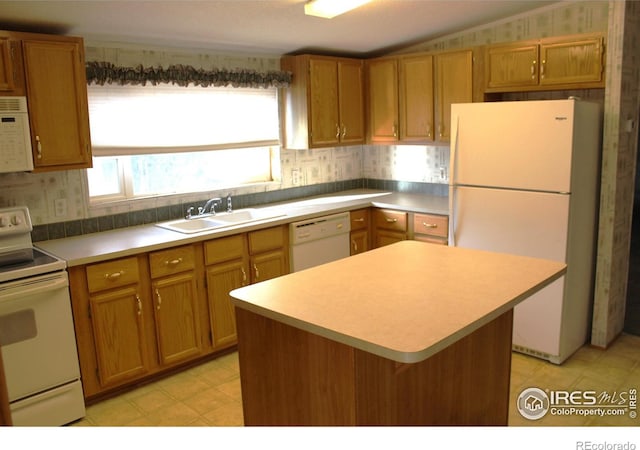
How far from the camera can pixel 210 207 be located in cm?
414

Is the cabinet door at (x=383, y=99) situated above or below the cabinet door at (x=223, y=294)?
above

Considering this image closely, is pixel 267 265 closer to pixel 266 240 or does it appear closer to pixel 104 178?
pixel 266 240

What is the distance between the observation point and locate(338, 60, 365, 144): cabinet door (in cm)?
456

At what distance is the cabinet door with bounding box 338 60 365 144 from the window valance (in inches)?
19.1

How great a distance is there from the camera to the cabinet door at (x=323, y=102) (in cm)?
437

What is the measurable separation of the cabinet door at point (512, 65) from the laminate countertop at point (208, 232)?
1.01m

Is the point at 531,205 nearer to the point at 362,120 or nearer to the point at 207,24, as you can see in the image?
the point at 362,120

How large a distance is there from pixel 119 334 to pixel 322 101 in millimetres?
2435

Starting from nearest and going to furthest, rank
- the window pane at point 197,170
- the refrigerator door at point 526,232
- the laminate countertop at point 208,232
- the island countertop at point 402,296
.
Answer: the island countertop at point 402,296 < the laminate countertop at point 208,232 < the refrigerator door at point 526,232 < the window pane at point 197,170

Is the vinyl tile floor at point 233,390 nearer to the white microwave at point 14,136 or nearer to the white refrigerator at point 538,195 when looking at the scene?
the white refrigerator at point 538,195

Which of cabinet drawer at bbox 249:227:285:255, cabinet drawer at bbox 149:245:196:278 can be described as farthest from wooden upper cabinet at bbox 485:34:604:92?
cabinet drawer at bbox 149:245:196:278

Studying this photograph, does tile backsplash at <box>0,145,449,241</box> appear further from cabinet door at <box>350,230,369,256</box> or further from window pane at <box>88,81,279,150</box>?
cabinet door at <box>350,230,369,256</box>

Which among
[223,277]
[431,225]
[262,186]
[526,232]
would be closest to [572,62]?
[526,232]

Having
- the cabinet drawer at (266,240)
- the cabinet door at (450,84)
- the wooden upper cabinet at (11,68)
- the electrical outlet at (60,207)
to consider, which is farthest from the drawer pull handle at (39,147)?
the cabinet door at (450,84)
